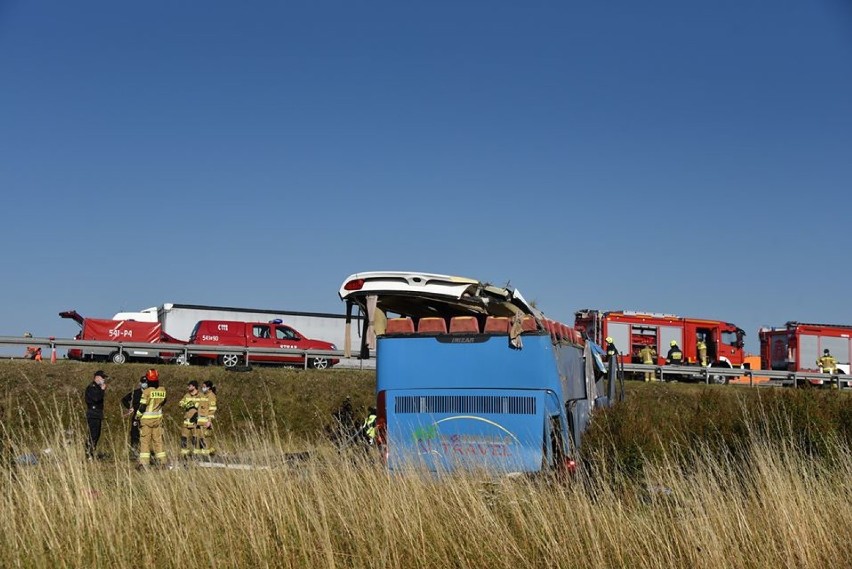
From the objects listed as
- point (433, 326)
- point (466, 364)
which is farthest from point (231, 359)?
point (466, 364)

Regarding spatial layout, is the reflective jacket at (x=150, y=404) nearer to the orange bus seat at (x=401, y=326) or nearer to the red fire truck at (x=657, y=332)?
the orange bus seat at (x=401, y=326)

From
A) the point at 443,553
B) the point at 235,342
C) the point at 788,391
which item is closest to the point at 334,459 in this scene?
the point at 443,553

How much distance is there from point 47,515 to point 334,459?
2362 mm

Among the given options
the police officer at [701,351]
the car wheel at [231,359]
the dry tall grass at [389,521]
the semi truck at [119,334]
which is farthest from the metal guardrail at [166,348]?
the dry tall grass at [389,521]

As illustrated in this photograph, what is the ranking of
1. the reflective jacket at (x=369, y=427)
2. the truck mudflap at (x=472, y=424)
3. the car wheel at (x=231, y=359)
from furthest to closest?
the car wheel at (x=231, y=359) → the reflective jacket at (x=369, y=427) → the truck mudflap at (x=472, y=424)

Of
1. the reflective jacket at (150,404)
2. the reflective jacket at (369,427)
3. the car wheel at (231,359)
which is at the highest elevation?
the car wheel at (231,359)

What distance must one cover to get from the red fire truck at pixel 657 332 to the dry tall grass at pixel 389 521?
29868 millimetres

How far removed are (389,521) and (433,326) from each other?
14.1ft

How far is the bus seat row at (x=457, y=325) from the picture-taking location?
34.2ft

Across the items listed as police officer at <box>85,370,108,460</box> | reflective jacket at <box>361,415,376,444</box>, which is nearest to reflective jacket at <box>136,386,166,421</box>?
police officer at <box>85,370,108,460</box>

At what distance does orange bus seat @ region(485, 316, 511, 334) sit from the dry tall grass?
320 centimetres

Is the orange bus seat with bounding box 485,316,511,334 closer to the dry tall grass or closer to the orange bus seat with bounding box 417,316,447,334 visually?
→ the orange bus seat with bounding box 417,316,447,334

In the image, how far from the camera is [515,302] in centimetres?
1080

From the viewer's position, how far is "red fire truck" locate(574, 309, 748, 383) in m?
37.0
